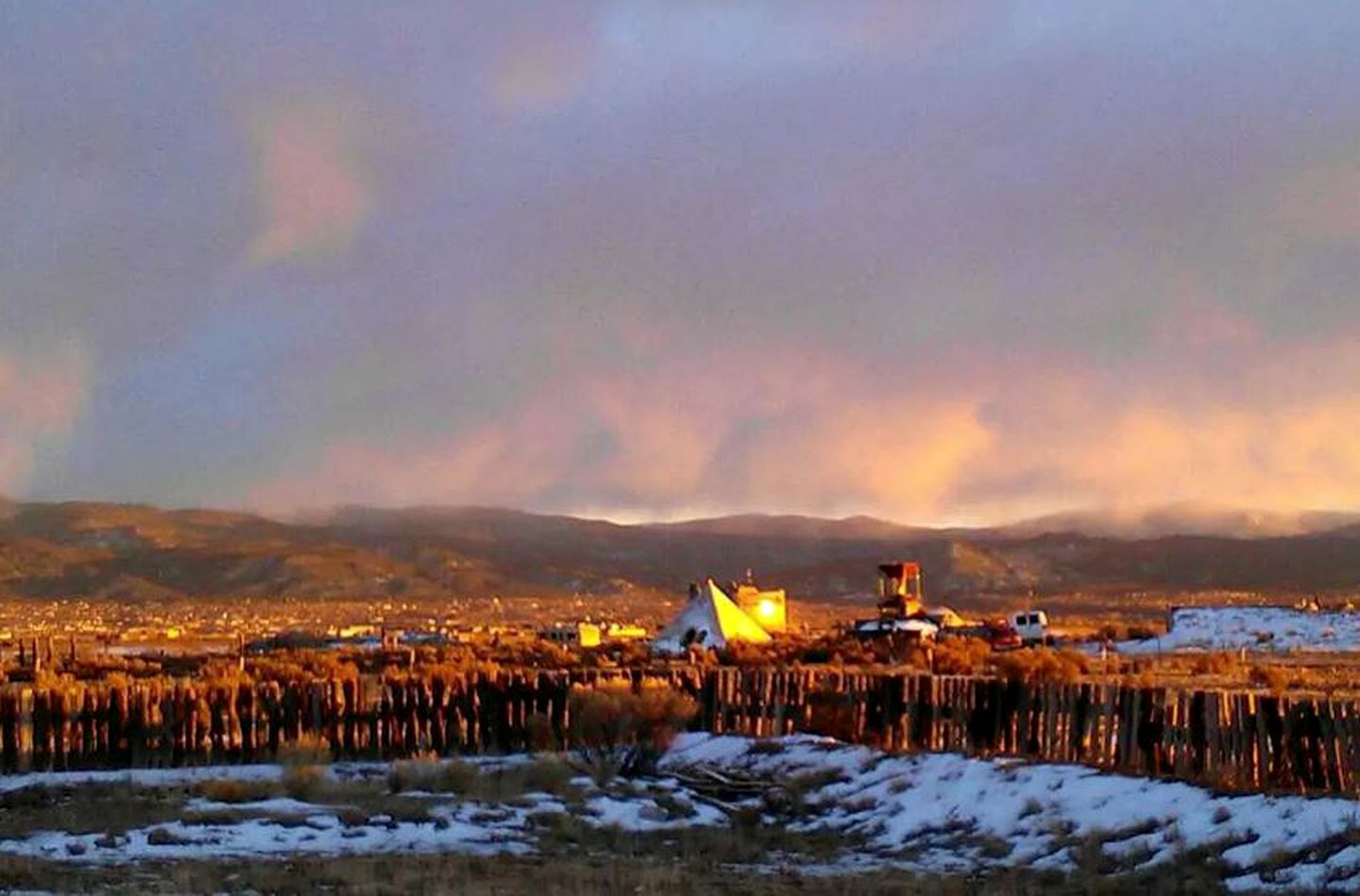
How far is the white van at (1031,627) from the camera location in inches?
2118

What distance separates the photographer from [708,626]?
47.8 meters

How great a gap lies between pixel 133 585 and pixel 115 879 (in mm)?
99488

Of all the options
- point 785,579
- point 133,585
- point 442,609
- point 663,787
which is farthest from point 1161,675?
point 785,579

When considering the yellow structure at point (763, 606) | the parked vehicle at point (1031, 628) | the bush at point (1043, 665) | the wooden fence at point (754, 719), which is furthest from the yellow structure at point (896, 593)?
the wooden fence at point (754, 719)

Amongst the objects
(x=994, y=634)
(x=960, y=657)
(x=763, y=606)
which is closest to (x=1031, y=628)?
(x=994, y=634)

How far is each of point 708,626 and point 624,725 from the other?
74.2 ft

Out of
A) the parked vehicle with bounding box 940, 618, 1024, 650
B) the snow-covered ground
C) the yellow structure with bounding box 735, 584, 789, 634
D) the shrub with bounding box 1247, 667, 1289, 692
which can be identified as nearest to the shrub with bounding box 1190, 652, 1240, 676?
the shrub with bounding box 1247, 667, 1289, 692

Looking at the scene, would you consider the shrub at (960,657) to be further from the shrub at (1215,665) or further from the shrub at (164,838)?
the shrub at (164,838)

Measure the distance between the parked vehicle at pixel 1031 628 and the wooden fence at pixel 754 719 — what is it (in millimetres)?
25403

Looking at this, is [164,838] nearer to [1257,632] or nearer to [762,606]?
[762,606]

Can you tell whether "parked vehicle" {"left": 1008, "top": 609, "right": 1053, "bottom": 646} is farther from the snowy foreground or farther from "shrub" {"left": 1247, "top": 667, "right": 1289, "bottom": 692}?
the snowy foreground

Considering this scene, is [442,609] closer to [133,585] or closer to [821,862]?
[133,585]

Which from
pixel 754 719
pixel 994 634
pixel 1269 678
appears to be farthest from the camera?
pixel 994 634

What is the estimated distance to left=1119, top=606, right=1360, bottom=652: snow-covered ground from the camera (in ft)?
169
